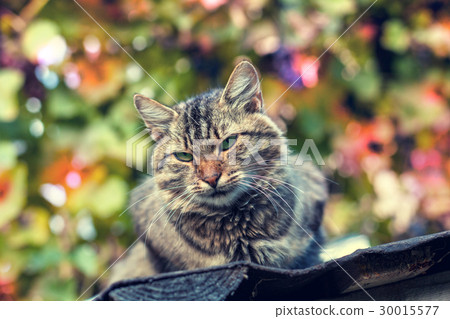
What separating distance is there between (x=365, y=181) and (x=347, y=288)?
1.70 meters

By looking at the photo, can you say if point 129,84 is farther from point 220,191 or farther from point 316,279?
point 316,279

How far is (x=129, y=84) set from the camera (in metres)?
2.43

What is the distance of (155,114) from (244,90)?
0.29 meters

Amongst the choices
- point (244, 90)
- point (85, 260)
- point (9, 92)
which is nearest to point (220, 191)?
point (244, 90)

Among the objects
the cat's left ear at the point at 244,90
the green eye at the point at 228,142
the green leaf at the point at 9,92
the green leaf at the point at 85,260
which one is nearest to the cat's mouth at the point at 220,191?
the green eye at the point at 228,142

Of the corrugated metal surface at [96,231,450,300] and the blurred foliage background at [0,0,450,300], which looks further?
the blurred foliage background at [0,0,450,300]

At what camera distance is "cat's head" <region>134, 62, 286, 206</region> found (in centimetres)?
126

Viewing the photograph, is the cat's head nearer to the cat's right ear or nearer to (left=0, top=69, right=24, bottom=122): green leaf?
the cat's right ear

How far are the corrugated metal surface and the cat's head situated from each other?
0.30m

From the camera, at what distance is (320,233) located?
1673mm

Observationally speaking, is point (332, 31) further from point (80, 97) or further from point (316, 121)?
point (80, 97)

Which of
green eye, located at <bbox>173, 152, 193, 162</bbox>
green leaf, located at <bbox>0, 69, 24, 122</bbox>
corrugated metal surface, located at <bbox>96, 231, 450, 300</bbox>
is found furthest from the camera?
green leaf, located at <bbox>0, 69, 24, 122</bbox>

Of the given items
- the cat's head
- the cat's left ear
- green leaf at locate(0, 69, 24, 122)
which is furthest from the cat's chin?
green leaf at locate(0, 69, 24, 122)

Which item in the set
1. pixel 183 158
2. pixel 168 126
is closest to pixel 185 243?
pixel 183 158
